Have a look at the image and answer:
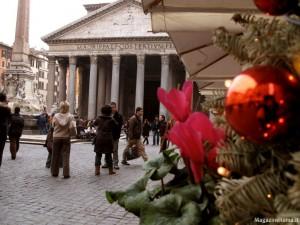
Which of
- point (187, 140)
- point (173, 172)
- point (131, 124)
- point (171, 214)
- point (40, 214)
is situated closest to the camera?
point (187, 140)

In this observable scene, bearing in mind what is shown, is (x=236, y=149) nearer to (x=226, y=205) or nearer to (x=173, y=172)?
(x=226, y=205)

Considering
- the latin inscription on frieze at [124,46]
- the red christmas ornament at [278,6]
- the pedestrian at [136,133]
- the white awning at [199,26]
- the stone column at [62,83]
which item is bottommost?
the pedestrian at [136,133]

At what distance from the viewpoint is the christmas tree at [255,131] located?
0.86m

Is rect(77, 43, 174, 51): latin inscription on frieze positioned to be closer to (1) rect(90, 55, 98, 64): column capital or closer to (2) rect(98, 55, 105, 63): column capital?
(1) rect(90, 55, 98, 64): column capital

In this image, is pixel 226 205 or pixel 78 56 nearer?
pixel 226 205

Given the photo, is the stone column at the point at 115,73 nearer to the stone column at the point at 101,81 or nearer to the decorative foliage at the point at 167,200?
the stone column at the point at 101,81

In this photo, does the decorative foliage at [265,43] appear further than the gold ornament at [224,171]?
No

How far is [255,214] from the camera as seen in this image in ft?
3.14

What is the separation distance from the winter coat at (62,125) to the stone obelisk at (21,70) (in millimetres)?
14777

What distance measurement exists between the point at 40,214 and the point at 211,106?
4.32 meters

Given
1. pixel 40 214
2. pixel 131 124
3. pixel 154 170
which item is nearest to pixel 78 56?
pixel 131 124

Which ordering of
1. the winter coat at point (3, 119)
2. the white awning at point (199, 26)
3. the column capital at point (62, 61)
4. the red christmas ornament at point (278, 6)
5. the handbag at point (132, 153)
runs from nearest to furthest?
1. the red christmas ornament at point (278, 6)
2. the white awning at point (199, 26)
3. the winter coat at point (3, 119)
4. the handbag at point (132, 153)
5. the column capital at point (62, 61)

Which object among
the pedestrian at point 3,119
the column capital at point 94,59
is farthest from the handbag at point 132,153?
the column capital at point 94,59

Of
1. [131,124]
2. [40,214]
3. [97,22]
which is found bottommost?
[40,214]
